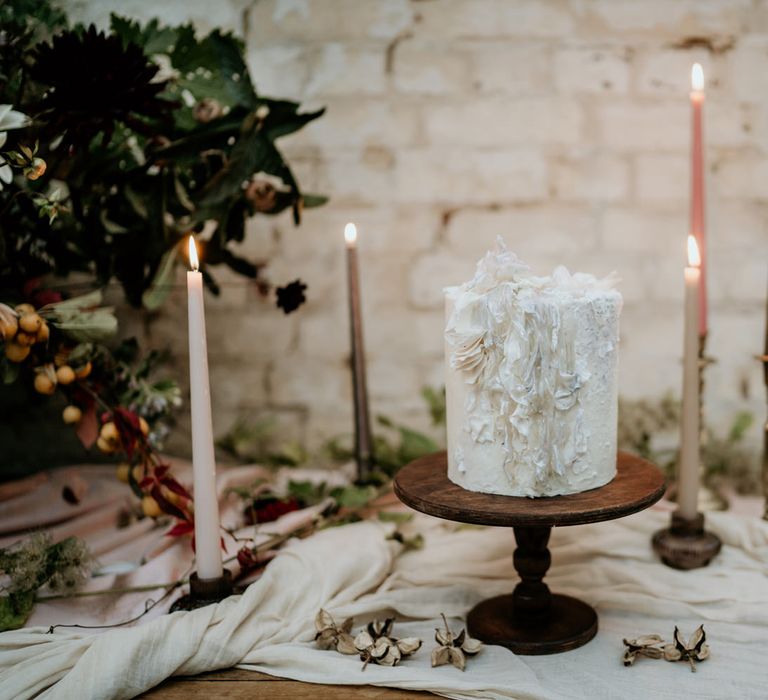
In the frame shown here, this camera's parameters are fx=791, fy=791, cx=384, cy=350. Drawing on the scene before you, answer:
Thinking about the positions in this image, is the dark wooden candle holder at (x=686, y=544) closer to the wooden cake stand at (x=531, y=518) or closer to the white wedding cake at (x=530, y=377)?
the wooden cake stand at (x=531, y=518)

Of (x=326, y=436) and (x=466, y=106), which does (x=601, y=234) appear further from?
(x=326, y=436)

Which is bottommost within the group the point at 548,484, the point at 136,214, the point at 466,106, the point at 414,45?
the point at 548,484

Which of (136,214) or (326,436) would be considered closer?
(136,214)

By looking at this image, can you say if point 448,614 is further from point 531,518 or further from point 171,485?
point 171,485

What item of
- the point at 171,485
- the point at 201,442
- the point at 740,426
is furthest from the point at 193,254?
the point at 740,426

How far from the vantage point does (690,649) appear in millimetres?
968

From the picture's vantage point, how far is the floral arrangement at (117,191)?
108cm

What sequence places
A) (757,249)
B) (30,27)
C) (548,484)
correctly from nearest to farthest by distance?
(548,484) < (30,27) < (757,249)

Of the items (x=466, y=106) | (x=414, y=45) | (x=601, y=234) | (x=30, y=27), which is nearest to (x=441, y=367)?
(x=601, y=234)

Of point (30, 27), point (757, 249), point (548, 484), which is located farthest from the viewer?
point (757, 249)

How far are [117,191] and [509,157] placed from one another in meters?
0.86

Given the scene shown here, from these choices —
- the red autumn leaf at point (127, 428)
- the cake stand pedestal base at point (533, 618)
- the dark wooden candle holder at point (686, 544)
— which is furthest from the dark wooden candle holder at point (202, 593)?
the dark wooden candle holder at point (686, 544)

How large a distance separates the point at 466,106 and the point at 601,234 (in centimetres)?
42

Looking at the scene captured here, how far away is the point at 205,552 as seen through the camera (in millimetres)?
→ 1046
